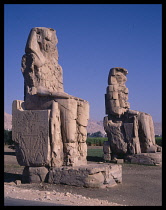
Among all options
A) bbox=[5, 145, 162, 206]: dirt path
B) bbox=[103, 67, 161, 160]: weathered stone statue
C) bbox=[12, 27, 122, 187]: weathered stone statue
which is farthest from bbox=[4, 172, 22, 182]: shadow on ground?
bbox=[103, 67, 161, 160]: weathered stone statue

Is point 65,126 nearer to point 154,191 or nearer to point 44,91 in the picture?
point 44,91

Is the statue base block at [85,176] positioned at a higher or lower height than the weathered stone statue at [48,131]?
lower

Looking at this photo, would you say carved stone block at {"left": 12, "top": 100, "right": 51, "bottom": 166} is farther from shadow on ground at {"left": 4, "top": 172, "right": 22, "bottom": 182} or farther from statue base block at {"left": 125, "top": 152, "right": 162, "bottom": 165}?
statue base block at {"left": 125, "top": 152, "right": 162, "bottom": 165}

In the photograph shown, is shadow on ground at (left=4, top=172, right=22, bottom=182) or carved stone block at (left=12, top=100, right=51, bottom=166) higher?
carved stone block at (left=12, top=100, right=51, bottom=166)

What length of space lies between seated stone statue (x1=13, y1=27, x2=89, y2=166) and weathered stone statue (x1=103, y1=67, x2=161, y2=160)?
4.03 meters

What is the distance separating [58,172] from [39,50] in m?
2.90

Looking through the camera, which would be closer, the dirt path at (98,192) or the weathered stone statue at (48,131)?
the dirt path at (98,192)

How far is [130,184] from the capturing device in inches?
270

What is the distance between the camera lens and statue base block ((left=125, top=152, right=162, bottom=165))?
10562mm

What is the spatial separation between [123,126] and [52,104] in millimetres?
4956

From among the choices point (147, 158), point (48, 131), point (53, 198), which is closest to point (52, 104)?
point (48, 131)

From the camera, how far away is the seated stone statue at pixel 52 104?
6805 millimetres

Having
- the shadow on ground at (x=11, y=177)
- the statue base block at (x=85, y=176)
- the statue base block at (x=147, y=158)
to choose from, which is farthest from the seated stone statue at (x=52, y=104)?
the statue base block at (x=147, y=158)

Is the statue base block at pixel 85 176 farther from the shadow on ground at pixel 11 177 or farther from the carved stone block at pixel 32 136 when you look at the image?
the shadow on ground at pixel 11 177
